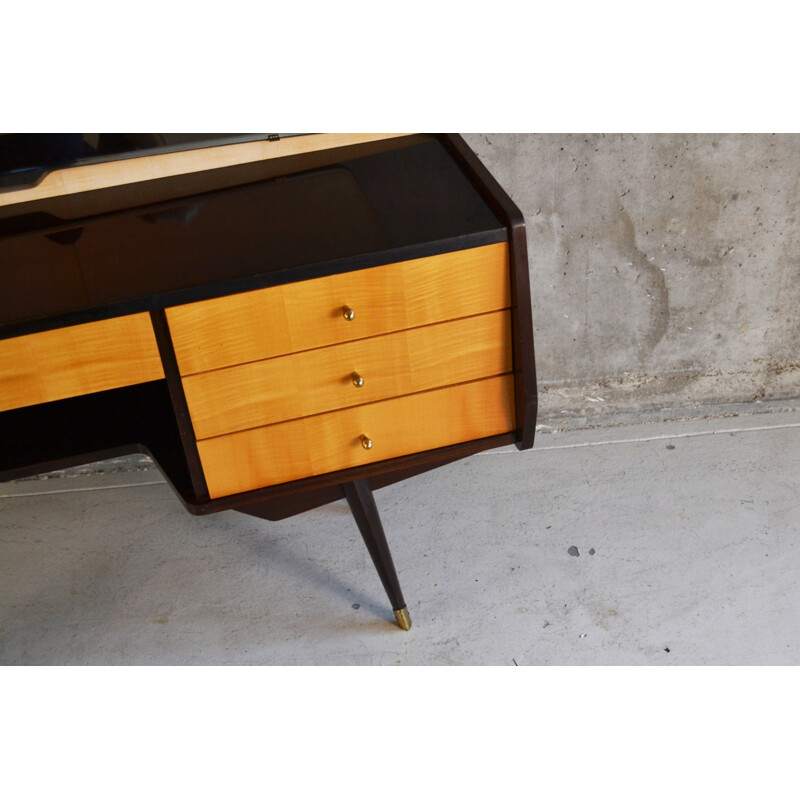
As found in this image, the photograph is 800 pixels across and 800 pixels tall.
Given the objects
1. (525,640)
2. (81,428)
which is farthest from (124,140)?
(525,640)

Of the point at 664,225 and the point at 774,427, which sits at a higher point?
the point at 664,225

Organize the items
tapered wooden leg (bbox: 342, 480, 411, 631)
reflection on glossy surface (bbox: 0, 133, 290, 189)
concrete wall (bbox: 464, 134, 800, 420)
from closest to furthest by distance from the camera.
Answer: reflection on glossy surface (bbox: 0, 133, 290, 189) → tapered wooden leg (bbox: 342, 480, 411, 631) → concrete wall (bbox: 464, 134, 800, 420)

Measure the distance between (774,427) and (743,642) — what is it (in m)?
0.69

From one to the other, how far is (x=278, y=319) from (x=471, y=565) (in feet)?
2.52

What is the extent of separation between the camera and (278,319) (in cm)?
131

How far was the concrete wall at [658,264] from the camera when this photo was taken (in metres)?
1.91

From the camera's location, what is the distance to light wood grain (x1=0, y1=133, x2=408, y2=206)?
1536 mm

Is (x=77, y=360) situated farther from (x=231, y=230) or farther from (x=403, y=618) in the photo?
(x=403, y=618)

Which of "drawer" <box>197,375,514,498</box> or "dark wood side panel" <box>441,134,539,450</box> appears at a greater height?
"dark wood side panel" <box>441,134,539,450</box>

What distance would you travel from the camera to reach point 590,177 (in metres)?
1.92

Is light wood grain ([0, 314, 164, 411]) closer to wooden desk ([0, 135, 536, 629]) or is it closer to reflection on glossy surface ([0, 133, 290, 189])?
wooden desk ([0, 135, 536, 629])

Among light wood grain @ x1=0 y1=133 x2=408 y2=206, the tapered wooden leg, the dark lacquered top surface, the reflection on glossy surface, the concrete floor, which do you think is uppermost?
the reflection on glossy surface

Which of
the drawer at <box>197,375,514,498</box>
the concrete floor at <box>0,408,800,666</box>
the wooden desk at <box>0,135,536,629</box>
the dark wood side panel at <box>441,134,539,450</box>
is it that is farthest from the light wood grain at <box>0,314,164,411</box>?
the concrete floor at <box>0,408,800,666</box>

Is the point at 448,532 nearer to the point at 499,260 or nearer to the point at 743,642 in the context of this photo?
the point at 743,642
